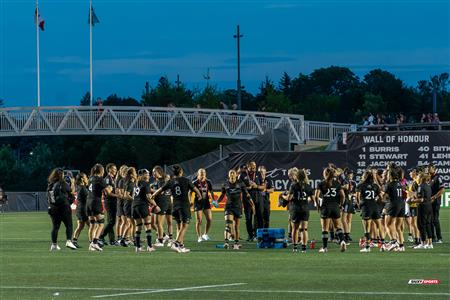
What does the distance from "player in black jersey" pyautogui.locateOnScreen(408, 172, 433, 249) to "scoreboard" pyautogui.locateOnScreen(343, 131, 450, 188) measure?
26.9 metres

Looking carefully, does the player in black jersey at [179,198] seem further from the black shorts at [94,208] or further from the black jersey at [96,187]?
the black shorts at [94,208]

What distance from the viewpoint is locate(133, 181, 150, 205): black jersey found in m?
28.4

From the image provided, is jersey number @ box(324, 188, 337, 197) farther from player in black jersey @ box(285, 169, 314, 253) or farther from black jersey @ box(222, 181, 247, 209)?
black jersey @ box(222, 181, 247, 209)

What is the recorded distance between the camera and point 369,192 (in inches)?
1121

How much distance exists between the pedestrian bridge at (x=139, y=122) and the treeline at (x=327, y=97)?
60.6 ft

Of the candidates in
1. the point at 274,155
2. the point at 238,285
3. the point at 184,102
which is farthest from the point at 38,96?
the point at 238,285

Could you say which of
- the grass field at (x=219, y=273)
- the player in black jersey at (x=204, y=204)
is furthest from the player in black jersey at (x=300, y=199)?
the player in black jersey at (x=204, y=204)

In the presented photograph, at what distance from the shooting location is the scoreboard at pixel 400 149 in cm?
5619

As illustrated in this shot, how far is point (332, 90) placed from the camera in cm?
15762

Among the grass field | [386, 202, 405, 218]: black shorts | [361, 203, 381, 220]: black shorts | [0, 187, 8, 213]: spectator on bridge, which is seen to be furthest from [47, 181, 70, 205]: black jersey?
[0, 187, 8, 213]: spectator on bridge

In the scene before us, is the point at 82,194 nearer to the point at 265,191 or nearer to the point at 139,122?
the point at 265,191

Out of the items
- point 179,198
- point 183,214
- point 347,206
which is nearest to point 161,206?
point 179,198

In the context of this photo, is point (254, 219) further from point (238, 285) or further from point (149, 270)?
point (238, 285)

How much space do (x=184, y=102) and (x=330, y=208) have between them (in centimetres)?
8576
